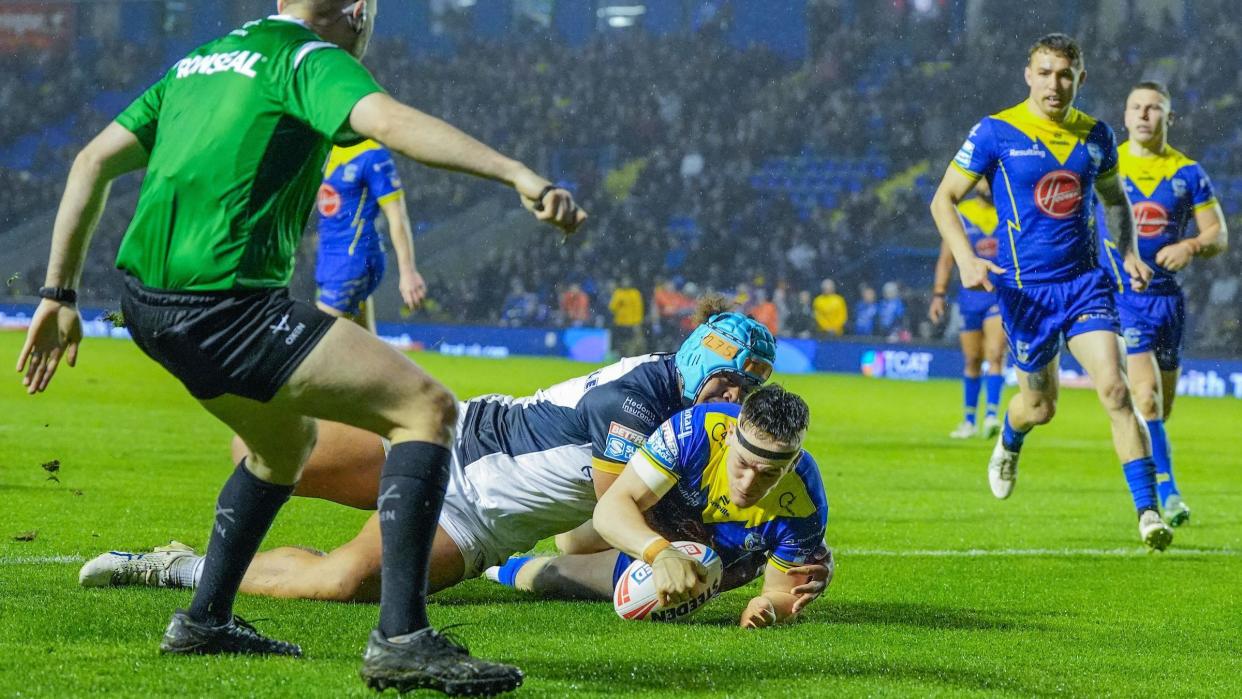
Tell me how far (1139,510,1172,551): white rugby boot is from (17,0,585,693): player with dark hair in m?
4.29

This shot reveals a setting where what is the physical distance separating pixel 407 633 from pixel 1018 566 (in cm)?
415

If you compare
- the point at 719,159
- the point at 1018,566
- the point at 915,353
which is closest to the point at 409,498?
the point at 1018,566

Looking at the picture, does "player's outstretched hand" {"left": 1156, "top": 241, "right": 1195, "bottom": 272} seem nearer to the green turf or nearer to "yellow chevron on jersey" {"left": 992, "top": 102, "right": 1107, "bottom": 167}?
"yellow chevron on jersey" {"left": 992, "top": 102, "right": 1107, "bottom": 167}

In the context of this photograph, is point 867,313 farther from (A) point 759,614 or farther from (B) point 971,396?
(A) point 759,614

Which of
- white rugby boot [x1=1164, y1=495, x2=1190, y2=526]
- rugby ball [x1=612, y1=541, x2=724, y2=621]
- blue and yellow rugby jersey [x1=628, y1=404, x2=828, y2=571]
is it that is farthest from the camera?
white rugby boot [x1=1164, y1=495, x2=1190, y2=526]

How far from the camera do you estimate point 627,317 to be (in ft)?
100

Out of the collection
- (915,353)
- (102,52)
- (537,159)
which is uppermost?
(102,52)

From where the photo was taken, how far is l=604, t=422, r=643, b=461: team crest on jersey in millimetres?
5066

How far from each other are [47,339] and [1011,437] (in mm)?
5996

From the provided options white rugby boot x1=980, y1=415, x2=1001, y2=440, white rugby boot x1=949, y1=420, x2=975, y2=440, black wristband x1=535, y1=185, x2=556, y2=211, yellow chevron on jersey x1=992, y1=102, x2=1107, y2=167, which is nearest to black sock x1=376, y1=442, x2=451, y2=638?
black wristband x1=535, y1=185, x2=556, y2=211

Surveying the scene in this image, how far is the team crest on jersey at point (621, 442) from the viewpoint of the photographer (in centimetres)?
507

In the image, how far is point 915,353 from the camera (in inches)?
1035

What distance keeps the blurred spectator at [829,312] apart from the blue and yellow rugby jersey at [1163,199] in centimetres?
1918

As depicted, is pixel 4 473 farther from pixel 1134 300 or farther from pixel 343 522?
pixel 1134 300
